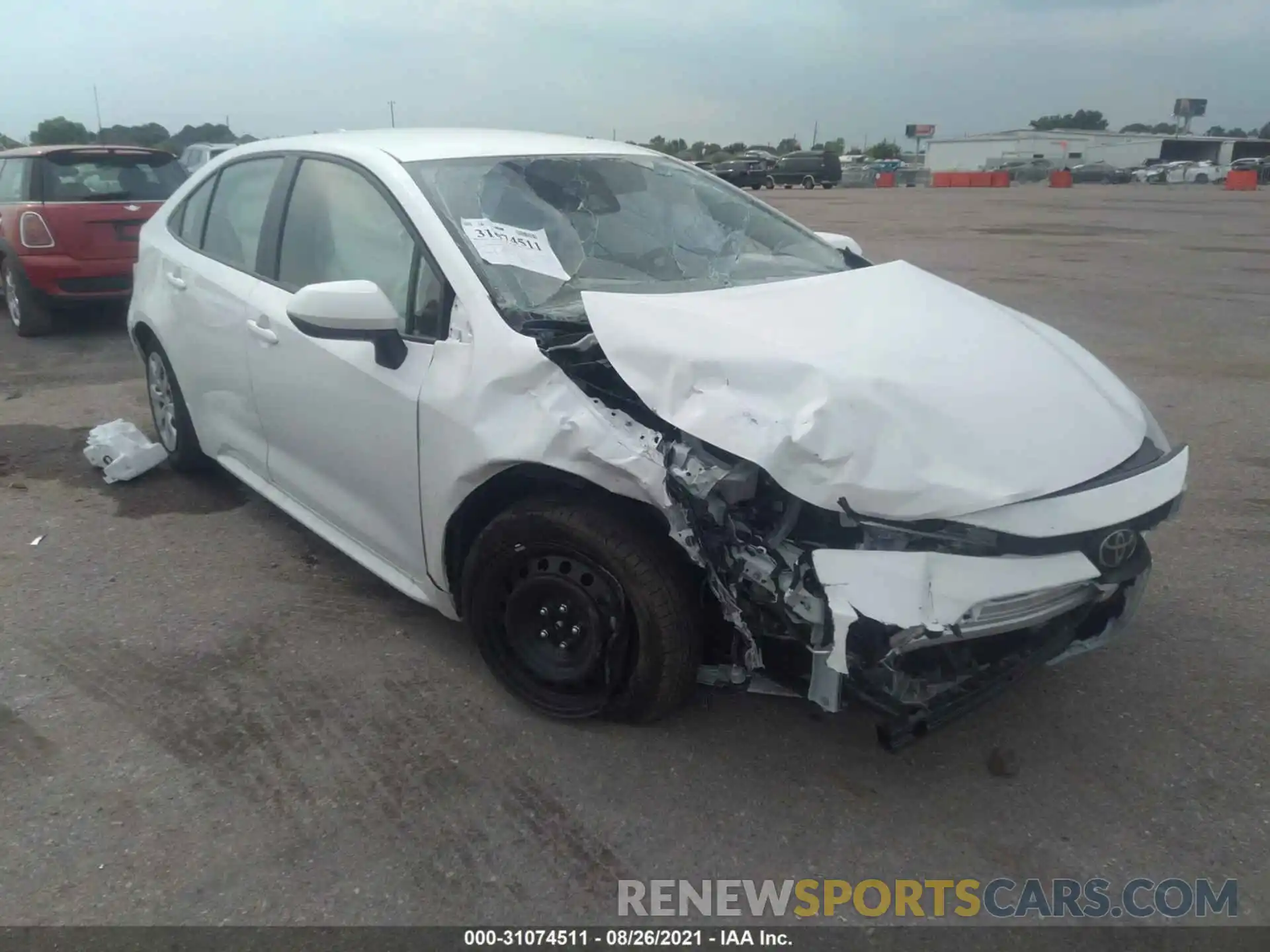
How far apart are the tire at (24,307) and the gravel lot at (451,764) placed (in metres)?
4.72

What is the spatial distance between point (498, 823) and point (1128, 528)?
A: 70.4 inches

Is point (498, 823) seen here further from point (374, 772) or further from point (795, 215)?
point (795, 215)

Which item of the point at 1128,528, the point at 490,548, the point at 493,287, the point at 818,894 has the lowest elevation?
the point at 818,894

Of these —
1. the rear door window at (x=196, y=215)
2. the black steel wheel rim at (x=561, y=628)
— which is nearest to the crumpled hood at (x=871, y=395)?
the black steel wheel rim at (x=561, y=628)

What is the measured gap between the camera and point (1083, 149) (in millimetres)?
80562

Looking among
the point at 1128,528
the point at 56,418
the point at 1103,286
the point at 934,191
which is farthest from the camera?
the point at 934,191

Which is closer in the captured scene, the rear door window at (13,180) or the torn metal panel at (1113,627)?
the torn metal panel at (1113,627)

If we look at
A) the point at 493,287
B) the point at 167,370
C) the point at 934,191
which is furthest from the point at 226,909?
the point at 934,191

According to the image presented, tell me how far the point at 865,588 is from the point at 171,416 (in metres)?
3.89

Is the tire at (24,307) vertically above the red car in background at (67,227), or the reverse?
the red car in background at (67,227)

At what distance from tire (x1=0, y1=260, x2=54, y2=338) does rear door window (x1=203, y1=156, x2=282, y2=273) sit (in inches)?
198

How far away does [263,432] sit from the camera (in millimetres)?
3889

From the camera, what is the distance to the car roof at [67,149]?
8.34 m

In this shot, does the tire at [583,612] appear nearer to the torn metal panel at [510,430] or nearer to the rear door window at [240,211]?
the torn metal panel at [510,430]
